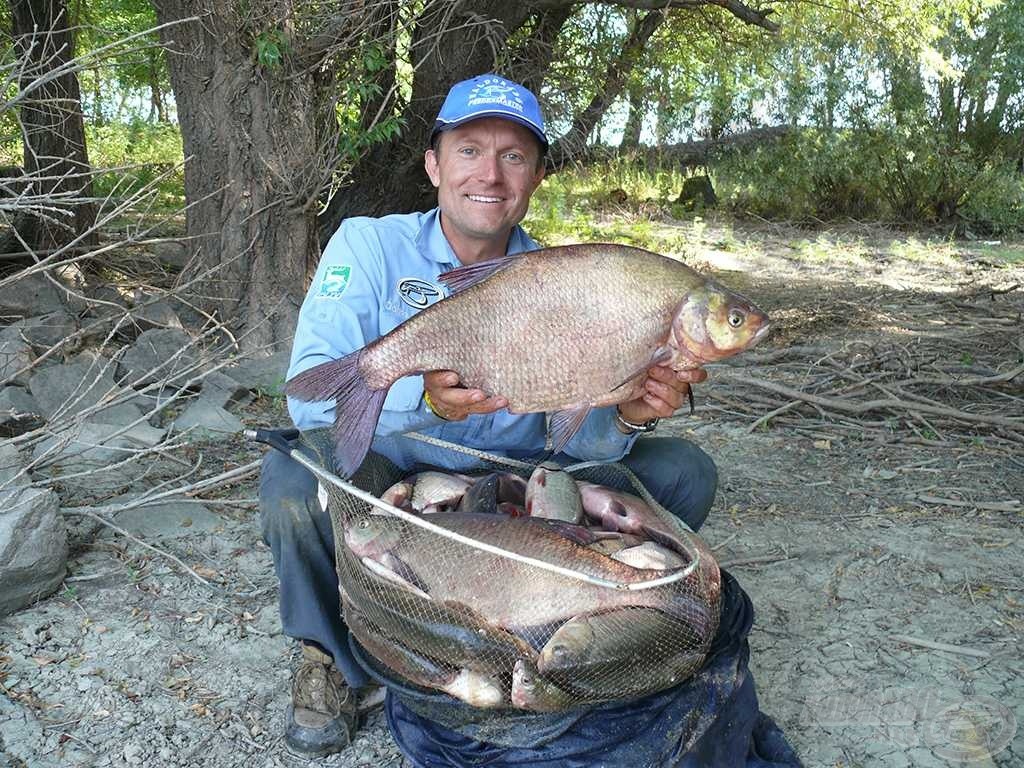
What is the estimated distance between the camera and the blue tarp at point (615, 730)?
2154 millimetres

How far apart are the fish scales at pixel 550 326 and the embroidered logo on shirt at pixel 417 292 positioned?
2.04ft

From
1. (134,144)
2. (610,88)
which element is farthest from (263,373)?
(134,144)

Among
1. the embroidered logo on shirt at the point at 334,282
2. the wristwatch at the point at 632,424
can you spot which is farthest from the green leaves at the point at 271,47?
the wristwatch at the point at 632,424

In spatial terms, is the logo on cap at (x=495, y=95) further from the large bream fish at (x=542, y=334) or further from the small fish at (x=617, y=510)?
the small fish at (x=617, y=510)

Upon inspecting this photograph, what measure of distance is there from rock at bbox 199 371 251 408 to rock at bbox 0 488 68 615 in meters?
2.05

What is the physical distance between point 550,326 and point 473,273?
0.75 feet

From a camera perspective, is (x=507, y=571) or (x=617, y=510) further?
(x=617, y=510)

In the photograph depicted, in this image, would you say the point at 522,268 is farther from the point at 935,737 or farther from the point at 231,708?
the point at 935,737

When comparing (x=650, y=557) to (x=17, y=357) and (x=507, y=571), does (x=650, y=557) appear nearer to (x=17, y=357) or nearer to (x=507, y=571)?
(x=507, y=571)

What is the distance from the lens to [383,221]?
3.04 metres

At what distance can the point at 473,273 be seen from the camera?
91.5 inches

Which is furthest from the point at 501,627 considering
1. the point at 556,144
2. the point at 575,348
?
the point at 556,144

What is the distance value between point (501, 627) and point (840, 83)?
15251mm

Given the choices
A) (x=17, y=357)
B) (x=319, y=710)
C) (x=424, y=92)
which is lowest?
(x=319, y=710)
